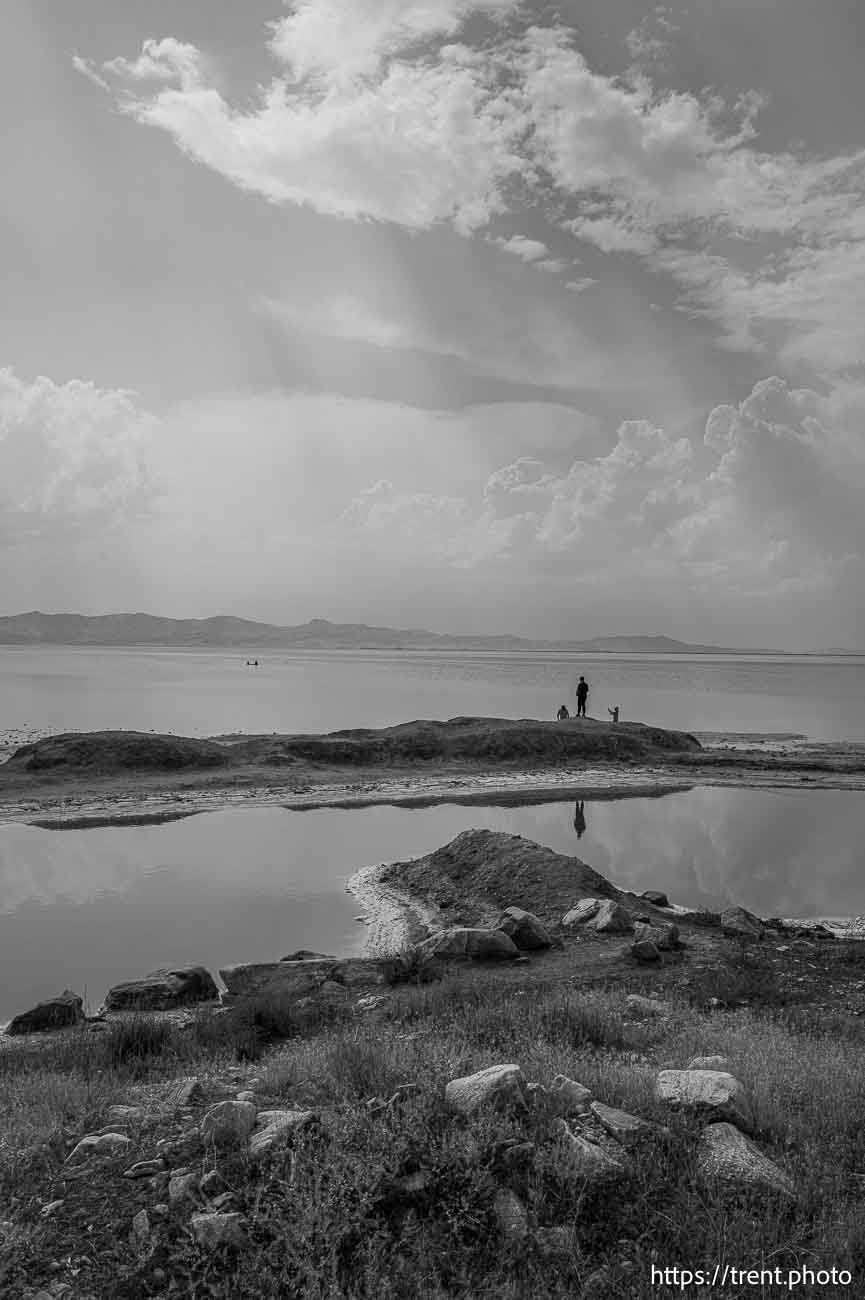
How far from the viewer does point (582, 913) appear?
1592cm

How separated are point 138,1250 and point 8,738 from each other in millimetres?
40060

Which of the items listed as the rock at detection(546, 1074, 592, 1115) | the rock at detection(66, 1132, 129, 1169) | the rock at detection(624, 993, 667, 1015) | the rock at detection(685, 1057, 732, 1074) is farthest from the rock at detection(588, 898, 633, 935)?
the rock at detection(66, 1132, 129, 1169)

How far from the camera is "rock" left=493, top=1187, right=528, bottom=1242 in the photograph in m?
5.17

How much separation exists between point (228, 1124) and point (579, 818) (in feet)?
74.9

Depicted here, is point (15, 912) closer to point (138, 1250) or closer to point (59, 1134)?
point (59, 1134)

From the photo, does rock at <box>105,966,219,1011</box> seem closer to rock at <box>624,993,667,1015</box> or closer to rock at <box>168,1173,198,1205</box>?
rock at <box>624,993,667,1015</box>

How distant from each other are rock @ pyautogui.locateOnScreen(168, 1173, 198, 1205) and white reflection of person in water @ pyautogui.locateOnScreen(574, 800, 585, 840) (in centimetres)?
2032

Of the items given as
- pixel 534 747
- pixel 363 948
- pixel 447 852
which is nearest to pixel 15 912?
pixel 363 948

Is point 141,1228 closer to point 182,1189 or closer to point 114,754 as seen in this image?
point 182,1189

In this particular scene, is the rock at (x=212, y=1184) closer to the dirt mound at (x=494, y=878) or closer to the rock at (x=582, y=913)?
the rock at (x=582, y=913)

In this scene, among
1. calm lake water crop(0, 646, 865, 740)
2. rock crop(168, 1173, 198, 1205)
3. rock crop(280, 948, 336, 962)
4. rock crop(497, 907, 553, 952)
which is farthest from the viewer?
calm lake water crop(0, 646, 865, 740)

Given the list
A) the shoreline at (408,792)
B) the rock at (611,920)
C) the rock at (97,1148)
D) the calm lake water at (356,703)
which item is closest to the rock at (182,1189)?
the rock at (97,1148)

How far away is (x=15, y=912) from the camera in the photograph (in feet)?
55.5

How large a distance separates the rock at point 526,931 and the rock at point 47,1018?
6.44 metres
